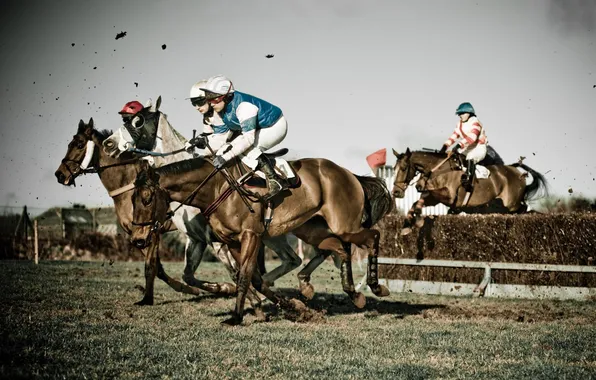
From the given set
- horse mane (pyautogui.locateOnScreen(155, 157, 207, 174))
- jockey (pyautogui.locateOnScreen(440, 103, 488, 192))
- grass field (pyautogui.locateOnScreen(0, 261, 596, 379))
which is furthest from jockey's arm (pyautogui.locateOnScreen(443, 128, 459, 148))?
horse mane (pyautogui.locateOnScreen(155, 157, 207, 174))

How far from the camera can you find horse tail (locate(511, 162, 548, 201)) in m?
15.0

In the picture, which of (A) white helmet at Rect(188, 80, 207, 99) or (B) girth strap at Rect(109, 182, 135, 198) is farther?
(B) girth strap at Rect(109, 182, 135, 198)

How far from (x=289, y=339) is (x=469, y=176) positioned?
8.36m

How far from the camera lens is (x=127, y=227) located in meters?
9.22

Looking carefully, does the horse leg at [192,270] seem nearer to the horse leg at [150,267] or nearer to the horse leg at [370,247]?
the horse leg at [150,267]

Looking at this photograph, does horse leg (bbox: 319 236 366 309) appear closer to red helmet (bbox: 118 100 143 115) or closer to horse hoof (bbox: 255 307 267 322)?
horse hoof (bbox: 255 307 267 322)

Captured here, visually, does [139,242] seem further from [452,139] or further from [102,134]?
[452,139]

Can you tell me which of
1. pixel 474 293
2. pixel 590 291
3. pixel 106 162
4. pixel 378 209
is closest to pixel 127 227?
pixel 106 162

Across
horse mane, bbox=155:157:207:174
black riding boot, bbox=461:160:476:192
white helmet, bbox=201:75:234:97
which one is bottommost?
horse mane, bbox=155:157:207:174

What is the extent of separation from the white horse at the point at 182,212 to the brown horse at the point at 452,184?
12.6 feet

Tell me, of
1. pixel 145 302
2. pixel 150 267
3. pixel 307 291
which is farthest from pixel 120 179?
pixel 307 291

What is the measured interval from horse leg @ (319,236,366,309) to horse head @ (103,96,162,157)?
10.0 feet

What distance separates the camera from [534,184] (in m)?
15.1

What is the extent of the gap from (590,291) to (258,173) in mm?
6234
